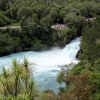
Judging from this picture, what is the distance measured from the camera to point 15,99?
13.0 metres

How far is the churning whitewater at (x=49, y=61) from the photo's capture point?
1419 inches

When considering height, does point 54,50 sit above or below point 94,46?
below

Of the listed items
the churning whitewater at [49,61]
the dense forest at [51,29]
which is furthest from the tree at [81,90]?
the churning whitewater at [49,61]

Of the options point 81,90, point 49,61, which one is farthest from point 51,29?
point 81,90

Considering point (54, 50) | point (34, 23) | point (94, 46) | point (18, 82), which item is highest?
point (18, 82)

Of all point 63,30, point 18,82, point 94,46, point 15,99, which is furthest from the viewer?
point 63,30

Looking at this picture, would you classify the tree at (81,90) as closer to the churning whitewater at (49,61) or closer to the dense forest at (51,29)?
the dense forest at (51,29)

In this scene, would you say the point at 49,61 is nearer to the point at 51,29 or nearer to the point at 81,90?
the point at 51,29

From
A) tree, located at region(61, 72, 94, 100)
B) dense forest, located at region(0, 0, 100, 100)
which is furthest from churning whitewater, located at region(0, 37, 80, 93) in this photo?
tree, located at region(61, 72, 94, 100)

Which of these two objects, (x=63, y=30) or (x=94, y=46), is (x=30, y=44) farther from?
(x=94, y=46)

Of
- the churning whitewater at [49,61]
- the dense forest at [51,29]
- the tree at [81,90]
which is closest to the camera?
the tree at [81,90]

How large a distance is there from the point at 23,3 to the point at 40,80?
32.5 m

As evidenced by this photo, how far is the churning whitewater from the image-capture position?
3603 centimetres

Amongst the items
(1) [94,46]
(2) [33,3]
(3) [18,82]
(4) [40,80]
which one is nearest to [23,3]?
(2) [33,3]
